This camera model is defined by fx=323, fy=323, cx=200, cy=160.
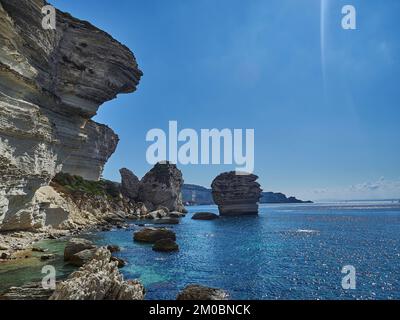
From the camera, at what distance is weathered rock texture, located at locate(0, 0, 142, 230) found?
112ft

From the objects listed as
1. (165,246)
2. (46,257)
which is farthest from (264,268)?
(46,257)

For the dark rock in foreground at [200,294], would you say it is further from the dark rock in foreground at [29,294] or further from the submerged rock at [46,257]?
the submerged rock at [46,257]

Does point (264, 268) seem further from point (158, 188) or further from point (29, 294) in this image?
point (158, 188)

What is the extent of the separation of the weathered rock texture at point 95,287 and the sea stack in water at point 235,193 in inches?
4373

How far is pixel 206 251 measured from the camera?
149ft

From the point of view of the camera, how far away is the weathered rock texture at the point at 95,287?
43.2 feet

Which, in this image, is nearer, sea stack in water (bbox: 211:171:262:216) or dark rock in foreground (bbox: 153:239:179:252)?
dark rock in foreground (bbox: 153:239:179:252)

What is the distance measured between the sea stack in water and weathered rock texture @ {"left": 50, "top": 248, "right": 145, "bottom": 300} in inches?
4373

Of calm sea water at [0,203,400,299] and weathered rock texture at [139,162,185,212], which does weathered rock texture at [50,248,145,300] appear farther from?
weathered rock texture at [139,162,185,212]

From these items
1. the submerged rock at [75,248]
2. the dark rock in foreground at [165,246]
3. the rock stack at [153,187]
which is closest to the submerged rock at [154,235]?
the dark rock in foreground at [165,246]

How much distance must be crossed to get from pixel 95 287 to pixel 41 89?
35.1 metres

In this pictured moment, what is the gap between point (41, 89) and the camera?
137 feet

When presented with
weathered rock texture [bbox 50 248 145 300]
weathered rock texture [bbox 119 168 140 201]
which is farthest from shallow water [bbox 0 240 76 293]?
weathered rock texture [bbox 119 168 140 201]
